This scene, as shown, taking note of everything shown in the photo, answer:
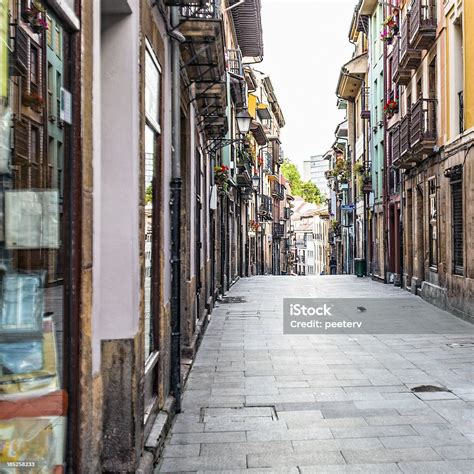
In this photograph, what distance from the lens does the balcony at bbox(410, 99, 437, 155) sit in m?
17.4

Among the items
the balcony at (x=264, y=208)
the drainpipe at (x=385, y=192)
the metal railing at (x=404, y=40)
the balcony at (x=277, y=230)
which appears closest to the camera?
Answer: the metal railing at (x=404, y=40)

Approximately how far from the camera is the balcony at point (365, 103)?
3234 centimetres

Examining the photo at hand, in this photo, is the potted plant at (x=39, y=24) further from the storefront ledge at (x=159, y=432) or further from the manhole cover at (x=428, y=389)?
the manhole cover at (x=428, y=389)

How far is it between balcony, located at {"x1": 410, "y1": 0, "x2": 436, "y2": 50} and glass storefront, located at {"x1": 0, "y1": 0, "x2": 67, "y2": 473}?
51.2 feet

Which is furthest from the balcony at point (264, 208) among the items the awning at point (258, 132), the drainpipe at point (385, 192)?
the drainpipe at point (385, 192)

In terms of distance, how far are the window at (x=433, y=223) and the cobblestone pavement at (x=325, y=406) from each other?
631cm

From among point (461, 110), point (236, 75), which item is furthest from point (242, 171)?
point (461, 110)

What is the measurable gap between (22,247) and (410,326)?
1139 cm

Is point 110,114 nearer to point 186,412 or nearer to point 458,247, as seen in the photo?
point 186,412

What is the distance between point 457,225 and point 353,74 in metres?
20.1

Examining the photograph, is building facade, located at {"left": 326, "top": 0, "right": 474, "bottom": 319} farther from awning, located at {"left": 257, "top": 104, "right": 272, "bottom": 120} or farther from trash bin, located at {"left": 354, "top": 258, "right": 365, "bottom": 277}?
awning, located at {"left": 257, "top": 104, "right": 272, "bottom": 120}

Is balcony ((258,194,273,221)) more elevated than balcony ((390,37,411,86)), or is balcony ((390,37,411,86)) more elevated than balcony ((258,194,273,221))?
balcony ((390,37,411,86))

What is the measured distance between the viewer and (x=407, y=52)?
18906 mm

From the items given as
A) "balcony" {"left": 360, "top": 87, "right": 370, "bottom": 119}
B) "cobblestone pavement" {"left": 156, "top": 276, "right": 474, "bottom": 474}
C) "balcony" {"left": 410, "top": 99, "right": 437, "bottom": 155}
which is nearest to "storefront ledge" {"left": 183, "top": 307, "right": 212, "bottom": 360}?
"cobblestone pavement" {"left": 156, "top": 276, "right": 474, "bottom": 474}
